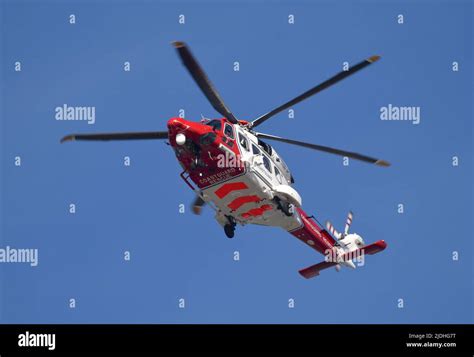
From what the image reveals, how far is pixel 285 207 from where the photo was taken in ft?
116

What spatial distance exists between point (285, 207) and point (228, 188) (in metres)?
2.51

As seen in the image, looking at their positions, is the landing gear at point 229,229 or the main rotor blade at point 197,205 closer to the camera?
the landing gear at point 229,229

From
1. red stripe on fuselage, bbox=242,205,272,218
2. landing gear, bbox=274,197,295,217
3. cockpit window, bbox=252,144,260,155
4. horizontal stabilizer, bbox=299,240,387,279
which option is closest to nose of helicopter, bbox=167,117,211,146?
cockpit window, bbox=252,144,260,155

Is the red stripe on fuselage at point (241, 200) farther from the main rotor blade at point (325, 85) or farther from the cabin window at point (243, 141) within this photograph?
the main rotor blade at point (325, 85)

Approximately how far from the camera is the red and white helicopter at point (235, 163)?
3291 cm

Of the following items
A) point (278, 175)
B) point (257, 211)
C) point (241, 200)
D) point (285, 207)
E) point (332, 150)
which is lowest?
point (257, 211)

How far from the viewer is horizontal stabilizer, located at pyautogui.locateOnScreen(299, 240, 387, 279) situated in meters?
36.8

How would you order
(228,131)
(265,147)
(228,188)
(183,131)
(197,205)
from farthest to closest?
(197,205) < (265,147) < (228,188) < (228,131) < (183,131)

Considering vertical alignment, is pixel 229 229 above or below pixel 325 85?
below

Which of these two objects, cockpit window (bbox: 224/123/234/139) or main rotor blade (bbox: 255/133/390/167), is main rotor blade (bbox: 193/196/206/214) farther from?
cockpit window (bbox: 224/123/234/139)

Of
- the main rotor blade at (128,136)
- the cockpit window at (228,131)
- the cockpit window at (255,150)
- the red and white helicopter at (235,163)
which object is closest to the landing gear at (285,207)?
the red and white helicopter at (235,163)

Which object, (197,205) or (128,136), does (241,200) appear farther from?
(128,136)

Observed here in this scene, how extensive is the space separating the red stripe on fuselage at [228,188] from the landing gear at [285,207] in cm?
158

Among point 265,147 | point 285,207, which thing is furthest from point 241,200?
point 265,147
